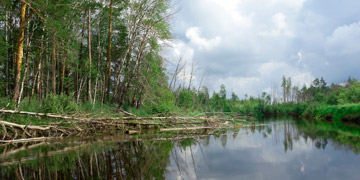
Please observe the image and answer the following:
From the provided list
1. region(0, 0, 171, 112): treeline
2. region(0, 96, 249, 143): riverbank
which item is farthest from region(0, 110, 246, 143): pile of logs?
region(0, 0, 171, 112): treeline

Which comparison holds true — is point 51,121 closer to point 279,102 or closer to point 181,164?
point 181,164

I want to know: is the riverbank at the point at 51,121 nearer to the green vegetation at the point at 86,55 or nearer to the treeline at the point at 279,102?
the green vegetation at the point at 86,55

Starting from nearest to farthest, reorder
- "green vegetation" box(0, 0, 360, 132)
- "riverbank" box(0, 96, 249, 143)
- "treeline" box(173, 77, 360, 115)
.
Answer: "riverbank" box(0, 96, 249, 143) → "green vegetation" box(0, 0, 360, 132) → "treeline" box(173, 77, 360, 115)

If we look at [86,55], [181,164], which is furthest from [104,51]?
[181,164]

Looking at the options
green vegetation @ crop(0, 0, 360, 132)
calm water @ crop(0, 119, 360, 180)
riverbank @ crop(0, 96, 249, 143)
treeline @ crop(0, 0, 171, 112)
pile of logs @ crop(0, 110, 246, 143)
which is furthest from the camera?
treeline @ crop(0, 0, 171, 112)

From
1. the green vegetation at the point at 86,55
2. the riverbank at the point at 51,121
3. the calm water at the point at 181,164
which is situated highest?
the green vegetation at the point at 86,55

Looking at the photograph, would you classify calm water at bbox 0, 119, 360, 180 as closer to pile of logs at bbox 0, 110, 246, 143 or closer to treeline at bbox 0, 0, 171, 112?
pile of logs at bbox 0, 110, 246, 143

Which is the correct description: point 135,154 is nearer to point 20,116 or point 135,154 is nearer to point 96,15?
point 20,116

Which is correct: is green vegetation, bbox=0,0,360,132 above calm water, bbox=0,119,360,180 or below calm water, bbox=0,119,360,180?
above

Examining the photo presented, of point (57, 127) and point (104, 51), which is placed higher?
point (104, 51)

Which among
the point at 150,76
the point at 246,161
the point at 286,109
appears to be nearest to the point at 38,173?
the point at 246,161

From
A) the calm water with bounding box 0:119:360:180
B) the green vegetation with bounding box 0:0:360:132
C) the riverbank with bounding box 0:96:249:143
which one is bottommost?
the calm water with bounding box 0:119:360:180

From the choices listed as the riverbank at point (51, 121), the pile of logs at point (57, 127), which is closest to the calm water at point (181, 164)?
the pile of logs at point (57, 127)

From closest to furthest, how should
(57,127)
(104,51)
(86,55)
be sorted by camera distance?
(57,127), (86,55), (104,51)
